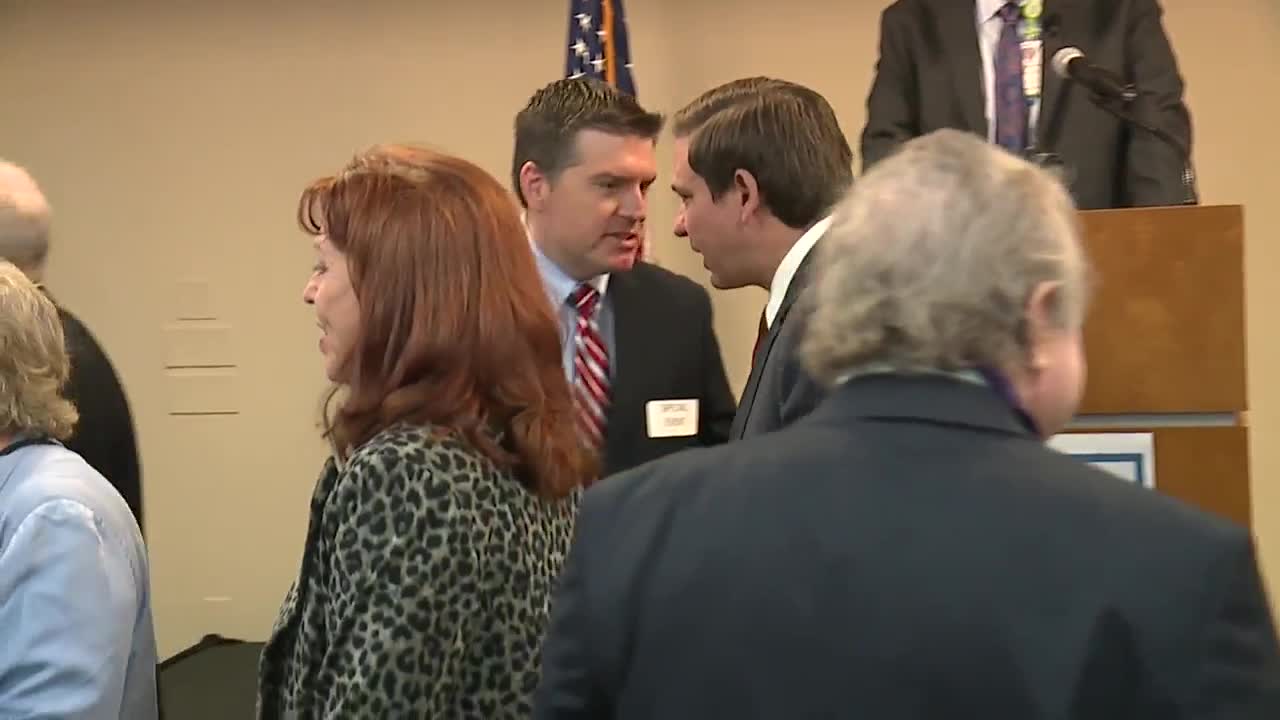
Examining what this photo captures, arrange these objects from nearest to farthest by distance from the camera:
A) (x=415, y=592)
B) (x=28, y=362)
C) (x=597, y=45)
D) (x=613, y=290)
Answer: (x=415, y=592), (x=28, y=362), (x=613, y=290), (x=597, y=45)

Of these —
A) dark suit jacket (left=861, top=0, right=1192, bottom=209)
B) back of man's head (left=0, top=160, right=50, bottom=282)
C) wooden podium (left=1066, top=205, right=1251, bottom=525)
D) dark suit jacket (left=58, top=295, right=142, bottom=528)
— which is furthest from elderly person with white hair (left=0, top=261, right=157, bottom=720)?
dark suit jacket (left=861, top=0, right=1192, bottom=209)

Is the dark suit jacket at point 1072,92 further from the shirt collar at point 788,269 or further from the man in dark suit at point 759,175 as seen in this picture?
the shirt collar at point 788,269

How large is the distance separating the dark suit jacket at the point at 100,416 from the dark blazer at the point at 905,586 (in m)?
1.68

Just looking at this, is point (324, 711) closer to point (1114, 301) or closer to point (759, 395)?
point (759, 395)

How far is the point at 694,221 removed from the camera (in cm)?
259

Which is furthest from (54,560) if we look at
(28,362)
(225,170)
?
(225,170)

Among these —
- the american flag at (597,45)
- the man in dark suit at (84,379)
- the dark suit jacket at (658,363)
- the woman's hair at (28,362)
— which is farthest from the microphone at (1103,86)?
the american flag at (597,45)

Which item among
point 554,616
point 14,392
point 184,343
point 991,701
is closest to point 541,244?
point 14,392

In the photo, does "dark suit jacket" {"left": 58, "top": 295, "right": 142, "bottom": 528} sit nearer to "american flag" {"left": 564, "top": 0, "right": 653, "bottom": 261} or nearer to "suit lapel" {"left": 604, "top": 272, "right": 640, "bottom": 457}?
"suit lapel" {"left": 604, "top": 272, "right": 640, "bottom": 457}

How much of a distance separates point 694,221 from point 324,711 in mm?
1272

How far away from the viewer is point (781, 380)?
203 centimetres

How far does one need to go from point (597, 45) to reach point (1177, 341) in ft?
9.09

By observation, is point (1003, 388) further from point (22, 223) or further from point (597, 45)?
point (597, 45)

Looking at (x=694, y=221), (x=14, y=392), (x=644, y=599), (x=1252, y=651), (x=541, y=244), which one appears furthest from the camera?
(x=541, y=244)
